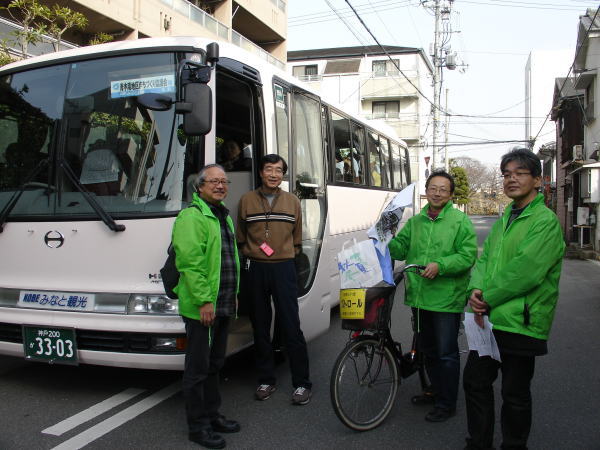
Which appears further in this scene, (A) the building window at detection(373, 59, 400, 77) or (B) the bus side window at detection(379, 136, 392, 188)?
(A) the building window at detection(373, 59, 400, 77)

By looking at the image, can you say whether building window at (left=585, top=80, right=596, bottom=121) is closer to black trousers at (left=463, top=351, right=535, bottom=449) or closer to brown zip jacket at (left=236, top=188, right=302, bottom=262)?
brown zip jacket at (left=236, top=188, right=302, bottom=262)

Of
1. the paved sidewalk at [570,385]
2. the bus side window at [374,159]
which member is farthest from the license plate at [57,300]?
the bus side window at [374,159]

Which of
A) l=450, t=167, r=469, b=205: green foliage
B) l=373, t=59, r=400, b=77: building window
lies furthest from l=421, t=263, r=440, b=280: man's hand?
l=450, t=167, r=469, b=205: green foliage

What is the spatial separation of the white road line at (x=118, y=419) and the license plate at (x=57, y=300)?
809 mm

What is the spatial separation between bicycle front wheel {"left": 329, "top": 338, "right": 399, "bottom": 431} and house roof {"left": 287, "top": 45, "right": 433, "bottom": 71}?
40.6 metres

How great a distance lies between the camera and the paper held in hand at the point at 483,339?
2986 millimetres

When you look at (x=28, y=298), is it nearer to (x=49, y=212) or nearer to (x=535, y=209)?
(x=49, y=212)

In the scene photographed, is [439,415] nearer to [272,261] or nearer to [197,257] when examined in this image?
[272,261]

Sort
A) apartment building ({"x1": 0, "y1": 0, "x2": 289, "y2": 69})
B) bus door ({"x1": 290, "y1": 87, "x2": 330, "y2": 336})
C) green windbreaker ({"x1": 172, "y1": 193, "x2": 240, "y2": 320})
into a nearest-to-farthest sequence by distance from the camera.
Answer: green windbreaker ({"x1": 172, "y1": 193, "x2": 240, "y2": 320}) → bus door ({"x1": 290, "y1": 87, "x2": 330, "y2": 336}) → apartment building ({"x1": 0, "y1": 0, "x2": 289, "y2": 69})

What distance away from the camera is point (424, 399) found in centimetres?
416

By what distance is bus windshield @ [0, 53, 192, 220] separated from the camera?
389cm

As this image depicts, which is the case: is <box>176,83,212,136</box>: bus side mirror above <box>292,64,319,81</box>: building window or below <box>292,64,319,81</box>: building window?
below

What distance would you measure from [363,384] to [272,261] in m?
1.14

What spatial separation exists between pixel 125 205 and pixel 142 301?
70 centimetres
